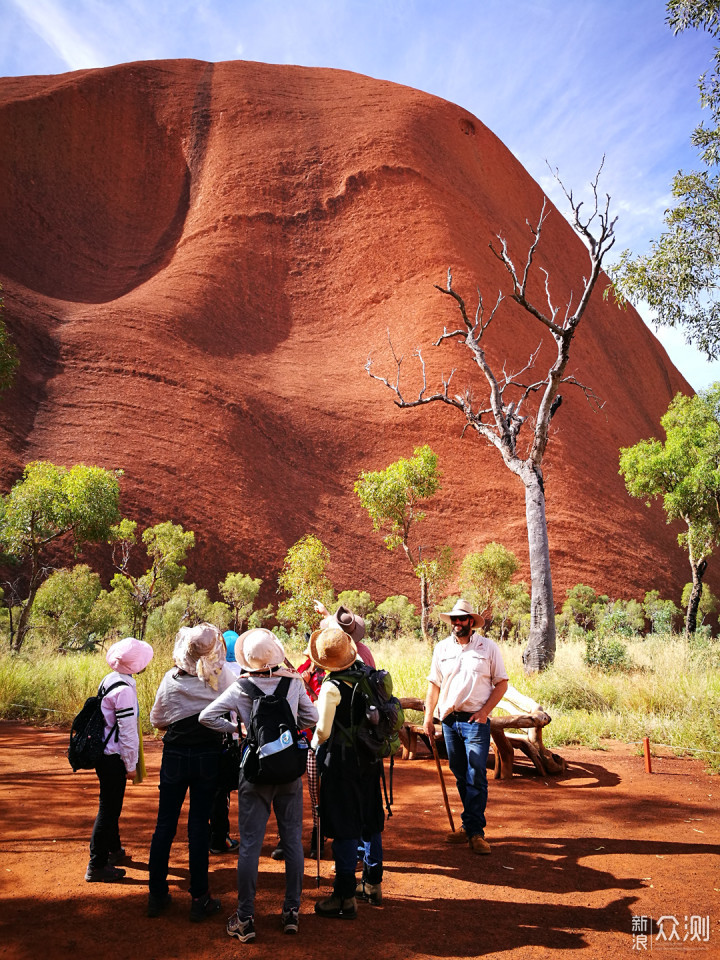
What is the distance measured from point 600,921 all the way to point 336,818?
1.44m

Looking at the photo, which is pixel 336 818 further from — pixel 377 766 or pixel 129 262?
pixel 129 262

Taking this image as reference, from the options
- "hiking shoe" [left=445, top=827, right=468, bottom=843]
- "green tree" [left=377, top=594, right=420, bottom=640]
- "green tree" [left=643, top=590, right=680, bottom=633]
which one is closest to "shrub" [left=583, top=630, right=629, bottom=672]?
"hiking shoe" [left=445, top=827, right=468, bottom=843]

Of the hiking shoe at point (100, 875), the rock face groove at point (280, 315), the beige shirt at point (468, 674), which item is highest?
the rock face groove at point (280, 315)

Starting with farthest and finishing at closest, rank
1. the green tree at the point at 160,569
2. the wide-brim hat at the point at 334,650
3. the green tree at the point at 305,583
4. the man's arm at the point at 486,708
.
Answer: the green tree at the point at 160,569 < the green tree at the point at 305,583 < the man's arm at the point at 486,708 < the wide-brim hat at the point at 334,650

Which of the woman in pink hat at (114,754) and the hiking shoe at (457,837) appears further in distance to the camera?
the hiking shoe at (457,837)

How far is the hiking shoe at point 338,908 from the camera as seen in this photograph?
3.50 metres

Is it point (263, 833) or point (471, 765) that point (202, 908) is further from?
point (471, 765)

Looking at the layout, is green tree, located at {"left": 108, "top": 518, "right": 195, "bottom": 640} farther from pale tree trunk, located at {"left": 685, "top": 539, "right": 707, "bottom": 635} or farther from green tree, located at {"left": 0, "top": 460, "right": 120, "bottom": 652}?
pale tree trunk, located at {"left": 685, "top": 539, "right": 707, "bottom": 635}

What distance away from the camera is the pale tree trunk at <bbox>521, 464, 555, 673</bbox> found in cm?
1114

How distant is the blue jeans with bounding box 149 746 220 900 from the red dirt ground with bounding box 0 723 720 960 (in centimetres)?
22

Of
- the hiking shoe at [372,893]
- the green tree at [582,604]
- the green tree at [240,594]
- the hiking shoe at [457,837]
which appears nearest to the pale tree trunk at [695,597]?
the green tree at [582,604]

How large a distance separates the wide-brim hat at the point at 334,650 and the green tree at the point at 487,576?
70.8 ft

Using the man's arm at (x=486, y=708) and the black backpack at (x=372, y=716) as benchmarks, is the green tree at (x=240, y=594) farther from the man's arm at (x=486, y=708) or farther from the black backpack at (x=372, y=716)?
the black backpack at (x=372, y=716)

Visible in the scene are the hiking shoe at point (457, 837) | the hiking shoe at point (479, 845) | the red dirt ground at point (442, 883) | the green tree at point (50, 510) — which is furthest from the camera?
the green tree at point (50, 510)
